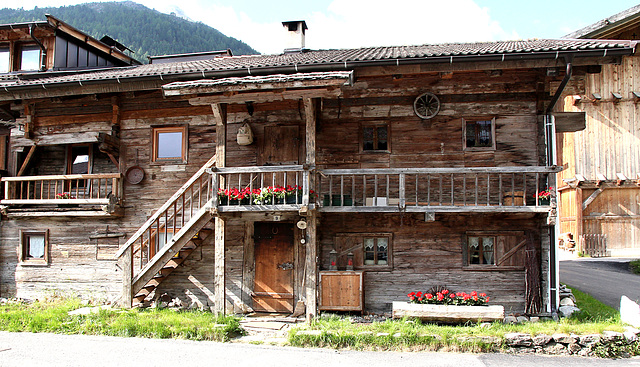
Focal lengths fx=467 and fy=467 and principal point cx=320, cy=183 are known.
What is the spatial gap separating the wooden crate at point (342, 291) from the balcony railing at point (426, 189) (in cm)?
164

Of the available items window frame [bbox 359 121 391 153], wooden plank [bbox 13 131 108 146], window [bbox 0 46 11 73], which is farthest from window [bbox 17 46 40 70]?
window frame [bbox 359 121 391 153]

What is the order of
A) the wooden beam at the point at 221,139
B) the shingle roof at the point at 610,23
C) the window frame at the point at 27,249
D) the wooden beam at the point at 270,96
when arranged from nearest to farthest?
1. the wooden beam at the point at 270,96
2. the wooden beam at the point at 221,139
3. the window frame at the point at 27,249
4. the shingle roof at the point at 610,23

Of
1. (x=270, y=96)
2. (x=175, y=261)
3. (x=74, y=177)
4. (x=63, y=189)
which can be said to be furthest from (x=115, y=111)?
(x=270, y=96)

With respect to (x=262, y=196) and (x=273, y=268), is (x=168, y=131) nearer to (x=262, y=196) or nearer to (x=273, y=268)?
(x=262, y=196)

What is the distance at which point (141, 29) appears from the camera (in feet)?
266

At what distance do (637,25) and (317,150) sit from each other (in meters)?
18.5

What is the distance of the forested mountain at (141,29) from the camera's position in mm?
74688

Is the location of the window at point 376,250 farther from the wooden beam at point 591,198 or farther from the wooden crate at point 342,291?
the wooden beam at point 591,198

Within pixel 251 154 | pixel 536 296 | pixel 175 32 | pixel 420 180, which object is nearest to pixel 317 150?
pixel 251 154

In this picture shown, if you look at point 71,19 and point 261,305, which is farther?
point 71,19

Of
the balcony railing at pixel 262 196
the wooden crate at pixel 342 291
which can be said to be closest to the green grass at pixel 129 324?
the wooden crate at pixel 342 291

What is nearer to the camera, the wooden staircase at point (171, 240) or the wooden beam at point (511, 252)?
the wooden staircase at point (171, 240)

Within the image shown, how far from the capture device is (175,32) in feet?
270

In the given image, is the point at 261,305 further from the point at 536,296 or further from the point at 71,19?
the point at 71,19
